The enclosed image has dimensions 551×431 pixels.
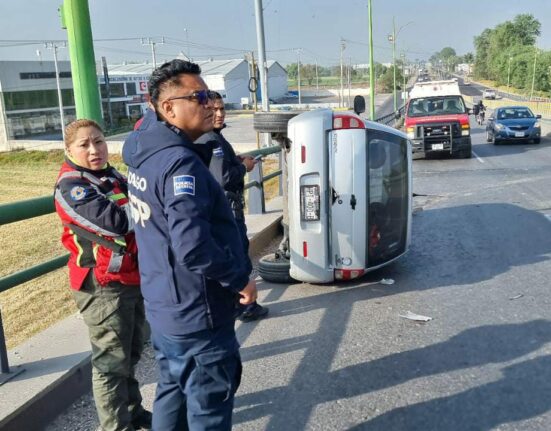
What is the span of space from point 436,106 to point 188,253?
1912 cm

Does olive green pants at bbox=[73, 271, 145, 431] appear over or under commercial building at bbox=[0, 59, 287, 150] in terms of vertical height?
under

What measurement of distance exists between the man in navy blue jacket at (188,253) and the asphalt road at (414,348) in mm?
1063

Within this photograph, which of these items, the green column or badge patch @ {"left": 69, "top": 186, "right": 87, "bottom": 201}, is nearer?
badge patch @ {"left": 69, "top": 186, "right": 87, "bottom": 201}

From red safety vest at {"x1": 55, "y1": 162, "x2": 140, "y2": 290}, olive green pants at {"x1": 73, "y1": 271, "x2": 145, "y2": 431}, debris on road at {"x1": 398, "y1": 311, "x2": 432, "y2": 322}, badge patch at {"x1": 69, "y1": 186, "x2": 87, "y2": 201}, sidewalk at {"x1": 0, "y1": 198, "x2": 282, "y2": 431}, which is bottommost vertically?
debris on road at {"x1": 398, "y1": 311, "x2": 432, "y2": 322}

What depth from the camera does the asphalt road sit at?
3453 mm

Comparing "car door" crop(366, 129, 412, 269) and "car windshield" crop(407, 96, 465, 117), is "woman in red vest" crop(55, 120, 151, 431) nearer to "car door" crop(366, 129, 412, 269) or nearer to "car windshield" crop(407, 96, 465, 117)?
"car door" crop(366, 129, 412, 269)

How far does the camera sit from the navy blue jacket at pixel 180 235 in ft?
7.38

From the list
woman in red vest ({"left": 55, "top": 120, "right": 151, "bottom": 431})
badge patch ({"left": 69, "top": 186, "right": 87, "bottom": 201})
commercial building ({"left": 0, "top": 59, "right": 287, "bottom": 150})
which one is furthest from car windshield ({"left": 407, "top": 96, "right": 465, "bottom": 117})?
commercial building ({"left": 0, "top": 59, "right": 287, "bottom": 150})

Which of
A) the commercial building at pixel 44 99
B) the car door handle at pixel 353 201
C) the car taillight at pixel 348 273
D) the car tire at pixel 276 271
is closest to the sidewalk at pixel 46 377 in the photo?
the car tire at pixel 276 271

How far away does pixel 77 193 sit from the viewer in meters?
2.89

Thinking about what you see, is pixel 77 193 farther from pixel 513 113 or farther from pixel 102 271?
pixel 513 113

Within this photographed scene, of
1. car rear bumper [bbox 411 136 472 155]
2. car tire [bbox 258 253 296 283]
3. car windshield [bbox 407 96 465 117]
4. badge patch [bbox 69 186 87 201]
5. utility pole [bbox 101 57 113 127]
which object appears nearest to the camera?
badge patch [bbox 69 186 87 201]

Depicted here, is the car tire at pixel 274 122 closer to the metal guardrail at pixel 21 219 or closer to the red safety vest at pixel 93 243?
the metal guardrail at pixel 21 219

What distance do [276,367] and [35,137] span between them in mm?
62677
